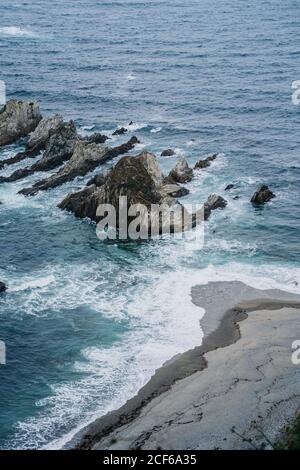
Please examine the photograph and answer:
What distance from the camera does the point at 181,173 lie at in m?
75.1

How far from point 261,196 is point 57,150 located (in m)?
27.3

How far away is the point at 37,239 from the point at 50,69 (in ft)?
224

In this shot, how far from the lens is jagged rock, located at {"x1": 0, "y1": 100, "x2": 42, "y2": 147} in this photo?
90250 mm

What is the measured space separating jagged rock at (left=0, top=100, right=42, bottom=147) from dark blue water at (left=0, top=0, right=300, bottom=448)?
282 centimetres

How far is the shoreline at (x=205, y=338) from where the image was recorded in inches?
1517

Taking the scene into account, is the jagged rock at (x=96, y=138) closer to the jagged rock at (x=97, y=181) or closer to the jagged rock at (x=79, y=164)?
the jagged rock at (x=79, y=164)

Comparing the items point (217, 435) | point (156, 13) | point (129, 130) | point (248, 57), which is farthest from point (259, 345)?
point (156, 13)

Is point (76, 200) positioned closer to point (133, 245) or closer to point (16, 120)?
point (133, 245)

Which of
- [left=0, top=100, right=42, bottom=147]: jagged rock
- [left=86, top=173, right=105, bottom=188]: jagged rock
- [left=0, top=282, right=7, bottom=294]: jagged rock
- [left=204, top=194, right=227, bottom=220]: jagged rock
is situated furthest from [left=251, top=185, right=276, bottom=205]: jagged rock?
[left=0, top=100, right=42, bottom=147]: jagged rock

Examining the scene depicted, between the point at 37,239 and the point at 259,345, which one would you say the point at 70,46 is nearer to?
the point at 37,239

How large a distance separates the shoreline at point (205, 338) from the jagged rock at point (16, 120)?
46.5 meters

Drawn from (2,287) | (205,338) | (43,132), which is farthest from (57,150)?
(205,338)

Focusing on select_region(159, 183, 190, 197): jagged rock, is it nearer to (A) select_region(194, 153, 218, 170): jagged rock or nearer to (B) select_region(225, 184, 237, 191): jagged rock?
(B) select_region(225, 184, 237, 191): jagged rock
